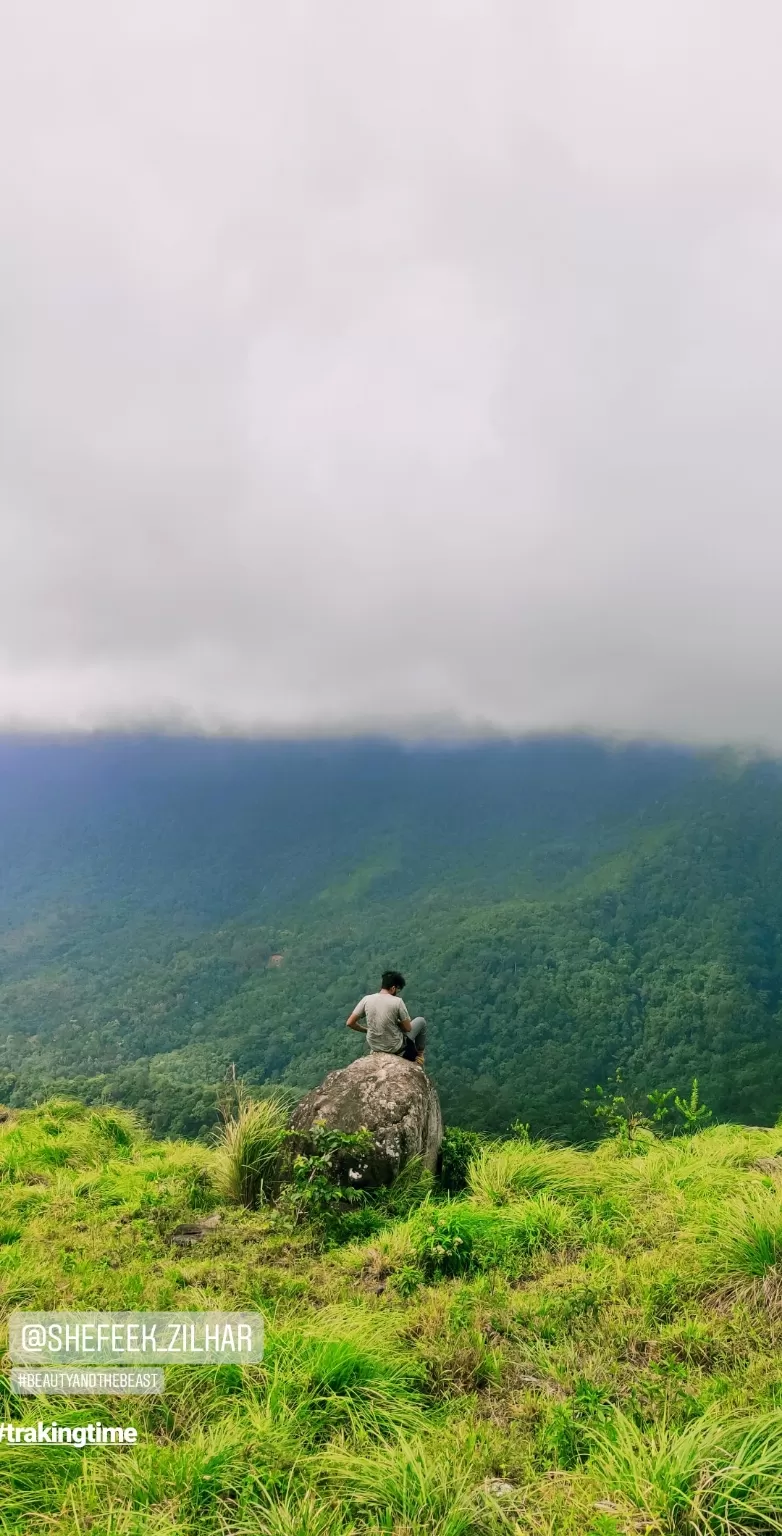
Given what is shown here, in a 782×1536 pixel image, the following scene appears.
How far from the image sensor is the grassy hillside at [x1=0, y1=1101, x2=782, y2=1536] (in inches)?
122

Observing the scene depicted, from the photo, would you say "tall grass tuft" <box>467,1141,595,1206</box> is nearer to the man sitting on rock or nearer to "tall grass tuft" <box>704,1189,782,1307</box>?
the man sitting on rock

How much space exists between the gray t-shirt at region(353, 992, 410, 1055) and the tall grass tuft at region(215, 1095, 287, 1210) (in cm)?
193

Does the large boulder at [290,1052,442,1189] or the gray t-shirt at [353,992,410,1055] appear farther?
the gray t-shirt at [353,992,410,1055]

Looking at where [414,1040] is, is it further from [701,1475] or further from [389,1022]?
[701,1475]

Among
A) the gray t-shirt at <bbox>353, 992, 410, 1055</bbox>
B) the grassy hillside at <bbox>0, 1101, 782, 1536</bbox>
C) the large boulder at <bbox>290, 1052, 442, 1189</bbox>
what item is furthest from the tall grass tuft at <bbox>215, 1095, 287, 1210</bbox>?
the gray t-shirt at <bbox>353, 992, 410, 1055</bbox>

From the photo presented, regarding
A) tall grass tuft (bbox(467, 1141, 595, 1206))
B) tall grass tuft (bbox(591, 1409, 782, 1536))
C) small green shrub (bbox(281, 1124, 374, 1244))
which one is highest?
tall grass tuft (bbox(591, 1409, 782, 1536))

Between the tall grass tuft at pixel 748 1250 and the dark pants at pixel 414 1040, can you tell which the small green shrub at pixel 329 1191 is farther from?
the tall grass tuft at pixel 748 1250

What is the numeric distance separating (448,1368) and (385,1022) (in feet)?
18.6

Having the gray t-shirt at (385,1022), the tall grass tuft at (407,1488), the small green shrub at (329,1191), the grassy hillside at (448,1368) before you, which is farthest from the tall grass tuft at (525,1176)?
the tall grass tuft at (407,1488)

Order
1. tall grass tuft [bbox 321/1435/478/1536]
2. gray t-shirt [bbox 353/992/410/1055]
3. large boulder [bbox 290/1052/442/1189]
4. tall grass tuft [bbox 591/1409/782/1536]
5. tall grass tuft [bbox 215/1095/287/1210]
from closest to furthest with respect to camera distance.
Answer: tall grass tuft [bbox 591/1409/782/1536] → tall grass tuft [bbox 321/1435/478/1536] → tall grass tuft [bbox 215/1095/287/1210] → large boulder [bbox 290/1052/442/1189] → gray t-shirt [bbox 353/992/410/1055]

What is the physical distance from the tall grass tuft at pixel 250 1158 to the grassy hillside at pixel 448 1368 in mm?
266

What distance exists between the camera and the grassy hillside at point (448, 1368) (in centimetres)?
309

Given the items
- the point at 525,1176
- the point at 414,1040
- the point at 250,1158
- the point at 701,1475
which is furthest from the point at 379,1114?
the point at 701,1475

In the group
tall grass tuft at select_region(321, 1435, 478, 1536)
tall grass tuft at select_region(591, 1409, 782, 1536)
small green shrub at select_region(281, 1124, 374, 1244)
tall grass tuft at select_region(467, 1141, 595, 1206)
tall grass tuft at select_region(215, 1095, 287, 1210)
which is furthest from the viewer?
tall grass tuft at select_region(215, 1095, 287, 1210)
